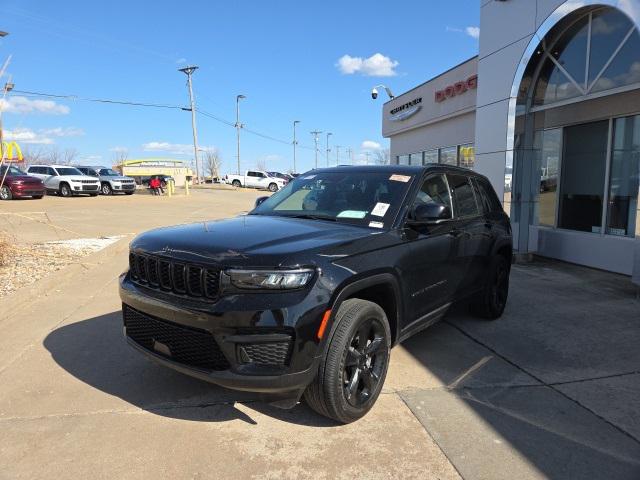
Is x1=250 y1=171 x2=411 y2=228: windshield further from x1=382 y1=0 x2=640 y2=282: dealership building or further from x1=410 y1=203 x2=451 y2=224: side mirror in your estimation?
x1=382 y1=0 x2=640 y2=282: dealership building

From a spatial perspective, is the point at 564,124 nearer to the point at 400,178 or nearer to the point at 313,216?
the point at 400,178

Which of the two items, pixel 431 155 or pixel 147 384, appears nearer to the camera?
pixel 147 384

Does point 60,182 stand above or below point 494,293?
above

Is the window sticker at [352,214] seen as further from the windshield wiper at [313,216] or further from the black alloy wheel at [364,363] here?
the black alloy wheel at [364,363]

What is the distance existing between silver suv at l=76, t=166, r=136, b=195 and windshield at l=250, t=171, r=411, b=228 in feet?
96.7

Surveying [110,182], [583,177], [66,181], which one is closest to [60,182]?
[66,181]

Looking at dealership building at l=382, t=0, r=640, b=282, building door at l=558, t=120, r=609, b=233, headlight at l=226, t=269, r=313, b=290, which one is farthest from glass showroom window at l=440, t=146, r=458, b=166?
headlight at l=226, t=269, r=313, b=290

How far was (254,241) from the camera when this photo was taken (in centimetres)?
307

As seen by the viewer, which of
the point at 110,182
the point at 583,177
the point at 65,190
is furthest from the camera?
the point at 110,182

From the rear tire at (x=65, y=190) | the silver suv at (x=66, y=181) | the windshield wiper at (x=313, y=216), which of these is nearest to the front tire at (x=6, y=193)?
the silver suv at (x=66, y=181)

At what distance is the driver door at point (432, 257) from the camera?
3773mm

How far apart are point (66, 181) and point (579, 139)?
2724cm

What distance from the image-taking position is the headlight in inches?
109

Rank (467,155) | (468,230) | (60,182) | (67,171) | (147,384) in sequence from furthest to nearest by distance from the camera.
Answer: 1. (67,171)
2. (60,182)
3. (467,155)
4. (468,230)
5. (147,384)
